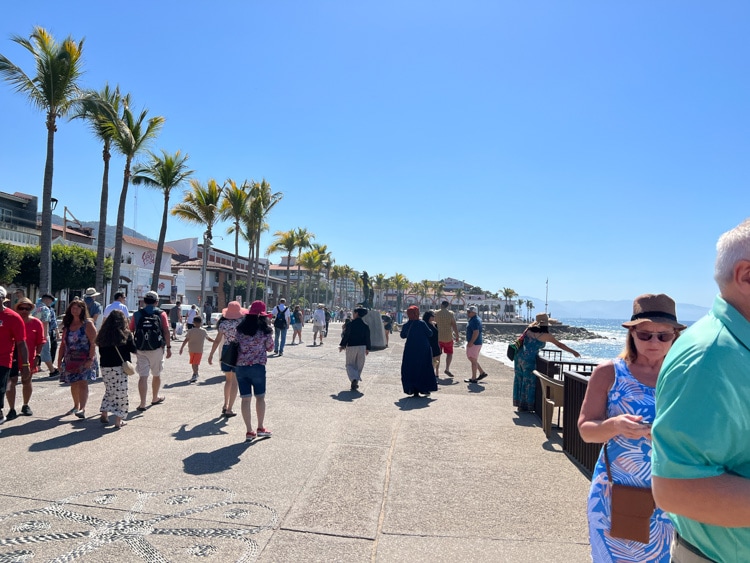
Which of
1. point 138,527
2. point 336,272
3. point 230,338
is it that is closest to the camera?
point 138,527

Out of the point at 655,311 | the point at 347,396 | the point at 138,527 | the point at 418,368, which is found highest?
the point at 655,311

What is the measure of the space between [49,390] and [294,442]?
521 cm

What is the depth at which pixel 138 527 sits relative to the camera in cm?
381

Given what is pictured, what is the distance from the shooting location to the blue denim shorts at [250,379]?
642 cm

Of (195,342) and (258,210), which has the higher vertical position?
(258,210)

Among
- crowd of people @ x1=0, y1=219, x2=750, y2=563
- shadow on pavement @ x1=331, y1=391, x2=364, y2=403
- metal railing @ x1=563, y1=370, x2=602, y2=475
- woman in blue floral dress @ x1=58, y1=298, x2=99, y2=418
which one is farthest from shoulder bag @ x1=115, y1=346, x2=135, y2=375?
crowd of people @ x1=0, y1=219, x2=750, y2=563

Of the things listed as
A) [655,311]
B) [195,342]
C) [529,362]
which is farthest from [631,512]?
[195,342]

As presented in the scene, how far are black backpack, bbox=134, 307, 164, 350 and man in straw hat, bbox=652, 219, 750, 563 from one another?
24.3 feet

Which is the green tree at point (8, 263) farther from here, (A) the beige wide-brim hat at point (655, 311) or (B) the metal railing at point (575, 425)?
(A) the beige wide-brim hat at point (655, 311)

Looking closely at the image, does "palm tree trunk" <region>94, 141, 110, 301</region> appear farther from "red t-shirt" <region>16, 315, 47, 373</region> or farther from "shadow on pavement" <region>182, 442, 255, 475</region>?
"shadow on pavement" <region>182, 442, 255, 475</region>

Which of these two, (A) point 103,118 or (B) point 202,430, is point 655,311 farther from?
(A) point 103,118

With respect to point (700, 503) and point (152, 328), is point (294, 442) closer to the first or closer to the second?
point (152, 328)

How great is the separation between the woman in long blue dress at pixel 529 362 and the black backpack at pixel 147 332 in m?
5.18

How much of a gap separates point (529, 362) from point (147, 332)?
5472mm
